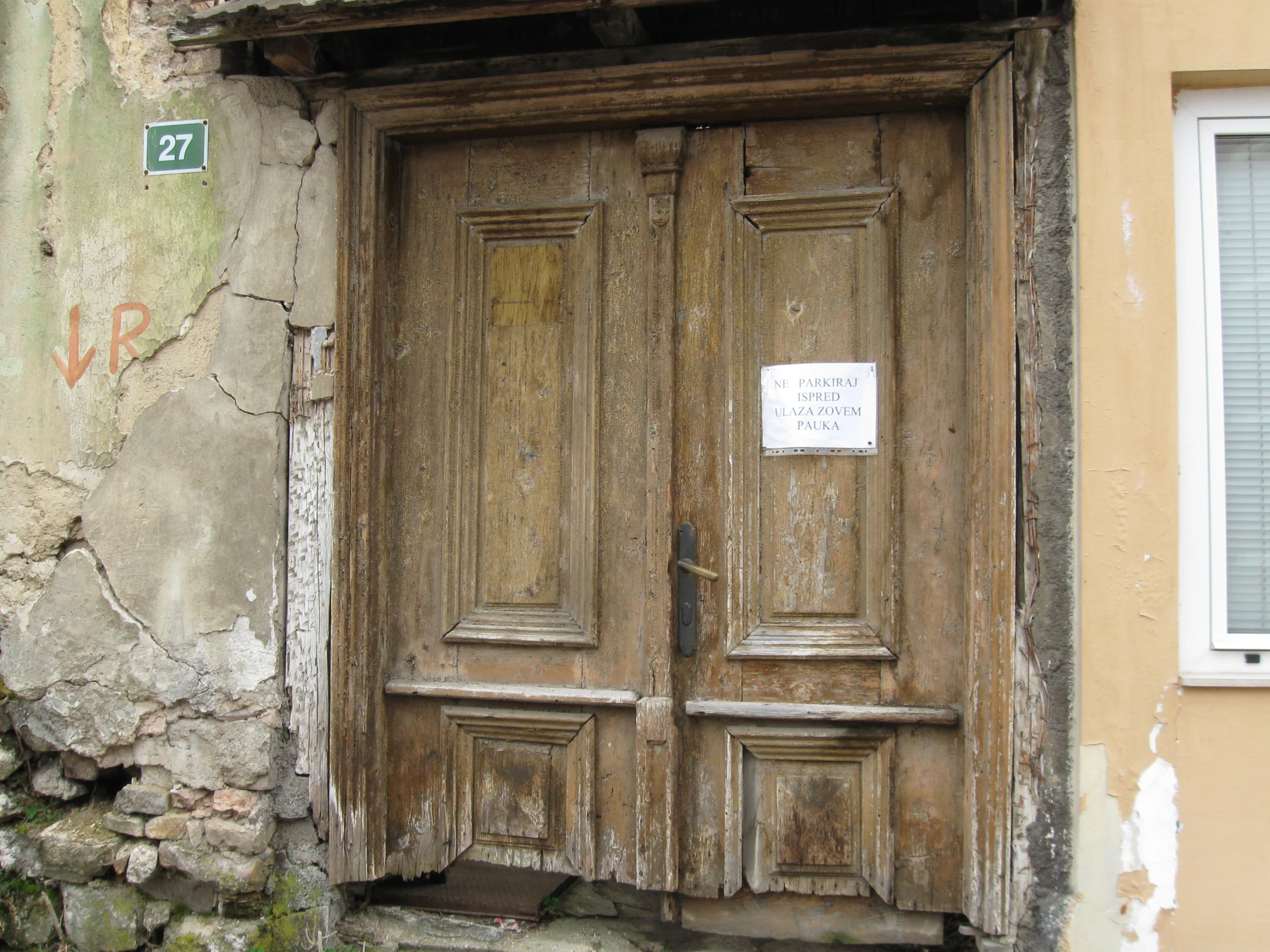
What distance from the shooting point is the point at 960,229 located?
2.29 m

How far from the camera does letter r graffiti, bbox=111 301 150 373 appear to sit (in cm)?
250

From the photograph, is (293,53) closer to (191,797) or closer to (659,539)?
(659,539)

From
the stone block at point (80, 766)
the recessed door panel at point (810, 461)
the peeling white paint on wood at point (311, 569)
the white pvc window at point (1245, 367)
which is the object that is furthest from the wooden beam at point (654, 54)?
the stone block at point (80, 766)

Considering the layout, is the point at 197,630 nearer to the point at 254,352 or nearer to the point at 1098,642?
the point at 254,352

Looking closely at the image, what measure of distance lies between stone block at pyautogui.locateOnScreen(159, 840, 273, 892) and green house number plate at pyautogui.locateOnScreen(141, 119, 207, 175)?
2108mm

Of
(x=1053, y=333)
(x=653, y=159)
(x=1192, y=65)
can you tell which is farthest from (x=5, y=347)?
(x=1192, y=65)

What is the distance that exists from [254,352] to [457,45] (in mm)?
1153

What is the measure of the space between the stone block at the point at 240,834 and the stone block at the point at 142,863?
174 mm

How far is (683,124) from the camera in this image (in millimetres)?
2408

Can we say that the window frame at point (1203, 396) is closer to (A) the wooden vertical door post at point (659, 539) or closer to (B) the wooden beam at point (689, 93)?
(B) the wooden beam at point (689, 93)

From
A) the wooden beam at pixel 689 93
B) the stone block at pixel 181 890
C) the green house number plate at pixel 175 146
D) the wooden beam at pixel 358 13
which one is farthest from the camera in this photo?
the green house number plate at pixel 175 146

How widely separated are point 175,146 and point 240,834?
215cm

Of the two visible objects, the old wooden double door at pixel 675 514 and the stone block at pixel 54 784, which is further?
the stone block at pixel 54 784

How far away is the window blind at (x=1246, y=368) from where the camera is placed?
6.79 ft
